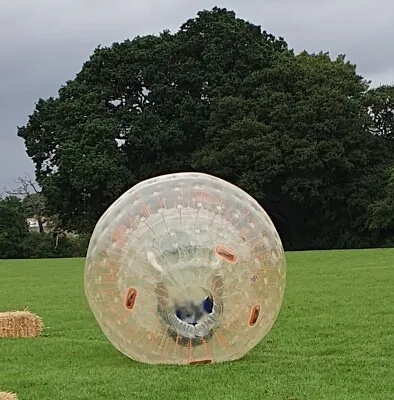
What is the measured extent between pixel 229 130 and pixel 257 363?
3300cm

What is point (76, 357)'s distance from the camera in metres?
9.93

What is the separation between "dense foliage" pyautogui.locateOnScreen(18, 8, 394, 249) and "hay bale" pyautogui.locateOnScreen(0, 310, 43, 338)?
2851cm

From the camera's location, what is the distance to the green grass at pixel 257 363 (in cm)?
769

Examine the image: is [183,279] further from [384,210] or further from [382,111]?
[382,111]

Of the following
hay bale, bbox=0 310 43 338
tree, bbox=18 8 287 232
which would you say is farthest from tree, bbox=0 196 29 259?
hay bale, bbox=0 310 43 338

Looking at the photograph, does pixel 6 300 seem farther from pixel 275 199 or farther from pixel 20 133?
pixel 20 133

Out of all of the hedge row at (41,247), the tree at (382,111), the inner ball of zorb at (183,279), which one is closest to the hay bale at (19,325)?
the inner ball of zorb at (183,279)

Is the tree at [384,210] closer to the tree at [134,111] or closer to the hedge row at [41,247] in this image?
the tree at [134,111]

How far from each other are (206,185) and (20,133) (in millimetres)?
39213

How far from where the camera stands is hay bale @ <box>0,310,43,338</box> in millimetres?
11711

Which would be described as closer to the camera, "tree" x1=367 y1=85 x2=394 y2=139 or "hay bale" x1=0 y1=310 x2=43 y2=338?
"hay bale" x1=0 y1=310 x2=43 y2=338

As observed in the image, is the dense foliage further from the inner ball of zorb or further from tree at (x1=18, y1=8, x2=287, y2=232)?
the inner ball of zorb

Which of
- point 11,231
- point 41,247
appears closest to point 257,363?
point 41,247

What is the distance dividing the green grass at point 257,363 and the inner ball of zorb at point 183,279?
288 mm
